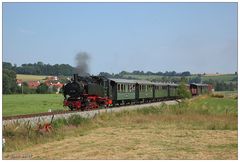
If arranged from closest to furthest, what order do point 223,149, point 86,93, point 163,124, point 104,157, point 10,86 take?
point 104,157
point 223,149
point 163,124
point 86,93
point 10,86

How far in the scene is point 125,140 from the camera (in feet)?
61.4

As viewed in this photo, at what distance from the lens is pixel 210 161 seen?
13156 millimetres

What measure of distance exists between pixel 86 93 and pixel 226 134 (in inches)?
566

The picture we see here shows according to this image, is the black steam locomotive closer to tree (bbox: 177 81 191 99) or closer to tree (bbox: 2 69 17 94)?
tree (bbox: 177 81 191 99)

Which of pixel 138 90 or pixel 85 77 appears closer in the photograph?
pixel 85 77

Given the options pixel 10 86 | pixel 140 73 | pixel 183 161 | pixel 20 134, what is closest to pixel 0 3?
pixel 20 134

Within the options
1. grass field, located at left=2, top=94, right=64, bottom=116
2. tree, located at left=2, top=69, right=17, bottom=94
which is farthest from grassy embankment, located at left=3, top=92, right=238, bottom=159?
tree, located at left=2, top=69, right=17, bottom=94

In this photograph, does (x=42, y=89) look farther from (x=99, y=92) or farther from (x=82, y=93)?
(x=82, y=93)

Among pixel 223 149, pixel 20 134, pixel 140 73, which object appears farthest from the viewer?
pixel 140 73

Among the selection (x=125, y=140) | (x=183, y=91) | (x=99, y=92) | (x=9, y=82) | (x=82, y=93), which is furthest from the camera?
(x=9, y=82)

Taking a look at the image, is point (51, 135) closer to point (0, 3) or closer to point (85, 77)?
point (0, 3)

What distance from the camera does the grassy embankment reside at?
1478 centimetres

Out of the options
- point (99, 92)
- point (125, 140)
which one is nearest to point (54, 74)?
point (99, 92)

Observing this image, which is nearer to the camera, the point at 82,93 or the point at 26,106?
the point at 82,93
